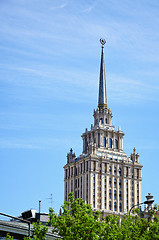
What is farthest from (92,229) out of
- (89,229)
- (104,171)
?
(104,171)

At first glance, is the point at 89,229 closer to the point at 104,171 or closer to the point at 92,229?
the point at 92,229

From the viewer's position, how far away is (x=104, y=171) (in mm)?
178875

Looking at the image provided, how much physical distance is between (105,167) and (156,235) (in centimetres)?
10807

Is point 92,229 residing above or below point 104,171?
below

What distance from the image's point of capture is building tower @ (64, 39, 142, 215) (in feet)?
577

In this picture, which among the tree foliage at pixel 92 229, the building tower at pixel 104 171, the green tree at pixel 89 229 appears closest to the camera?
the green tree at pixel 89 229

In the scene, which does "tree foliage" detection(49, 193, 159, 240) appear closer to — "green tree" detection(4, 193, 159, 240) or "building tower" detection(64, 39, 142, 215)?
"green tree" detection(4, 193, 159, 240)

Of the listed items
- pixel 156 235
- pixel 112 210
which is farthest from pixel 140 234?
pixel 112 210

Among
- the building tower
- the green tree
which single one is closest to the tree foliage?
the green tree

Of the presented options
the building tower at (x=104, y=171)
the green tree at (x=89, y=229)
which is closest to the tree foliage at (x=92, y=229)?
the green tree at (x=89, y=229)

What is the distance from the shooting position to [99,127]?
18525cm

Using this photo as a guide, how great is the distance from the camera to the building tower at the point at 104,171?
577 feet

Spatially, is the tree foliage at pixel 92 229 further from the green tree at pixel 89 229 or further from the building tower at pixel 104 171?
the building tower at pixel 104 171

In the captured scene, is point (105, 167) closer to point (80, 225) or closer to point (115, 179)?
point (115, 179)
